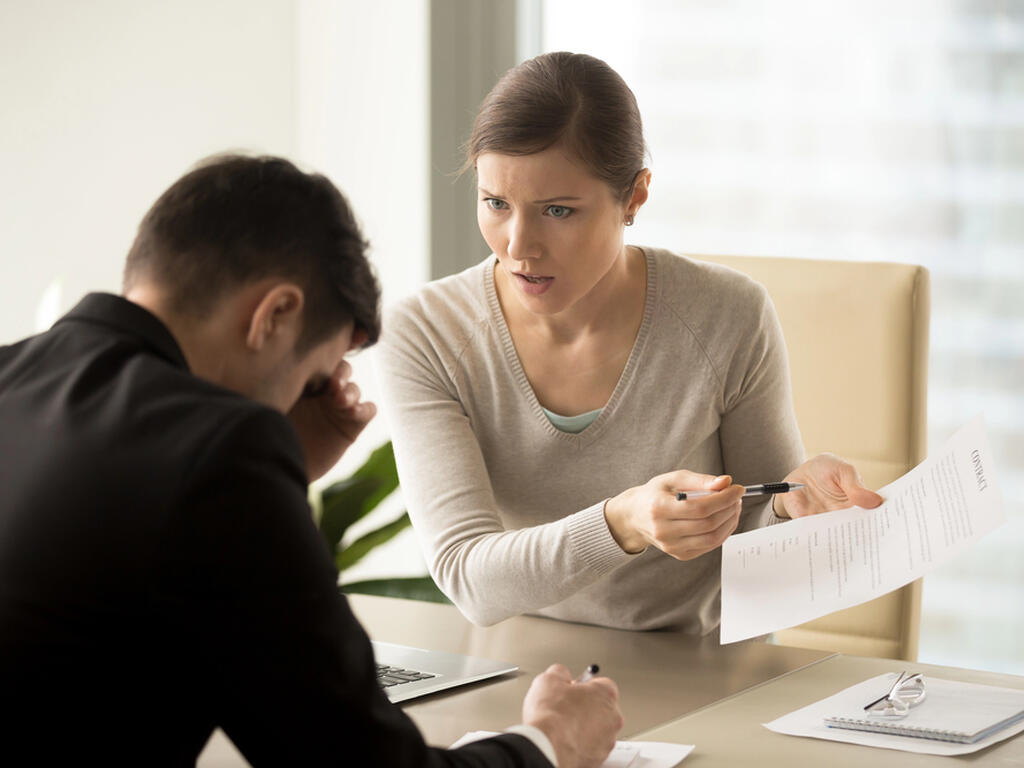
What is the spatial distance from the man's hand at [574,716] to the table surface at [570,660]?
114 mm

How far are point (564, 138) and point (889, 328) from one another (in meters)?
0.58

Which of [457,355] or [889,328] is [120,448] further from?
[889,328]

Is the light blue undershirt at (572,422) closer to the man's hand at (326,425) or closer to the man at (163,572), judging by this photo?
the man's hand at (326,425)

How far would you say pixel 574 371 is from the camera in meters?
1.70

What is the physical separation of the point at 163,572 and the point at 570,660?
74 cm

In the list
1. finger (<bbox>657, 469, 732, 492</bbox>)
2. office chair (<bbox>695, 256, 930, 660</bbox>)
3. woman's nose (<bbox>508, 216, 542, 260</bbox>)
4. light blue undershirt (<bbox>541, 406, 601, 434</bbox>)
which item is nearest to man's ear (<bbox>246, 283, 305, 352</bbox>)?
finger (<bbox>657, 469, 732, 492</bbox>)

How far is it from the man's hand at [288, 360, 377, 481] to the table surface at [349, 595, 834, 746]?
0.87 ft

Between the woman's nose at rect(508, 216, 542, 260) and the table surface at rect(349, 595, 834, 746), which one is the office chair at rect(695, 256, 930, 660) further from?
the woman's nose at rect(508, 216, 542, 260)

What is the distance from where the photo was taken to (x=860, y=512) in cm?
137

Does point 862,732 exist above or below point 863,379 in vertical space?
below

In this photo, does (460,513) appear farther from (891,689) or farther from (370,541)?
(370,541)

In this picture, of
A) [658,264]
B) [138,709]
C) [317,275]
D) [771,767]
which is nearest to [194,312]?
[317,275]

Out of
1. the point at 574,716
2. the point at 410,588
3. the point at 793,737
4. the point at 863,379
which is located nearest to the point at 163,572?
the point at 574,716

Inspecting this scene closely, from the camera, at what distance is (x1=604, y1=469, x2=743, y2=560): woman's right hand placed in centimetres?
131
